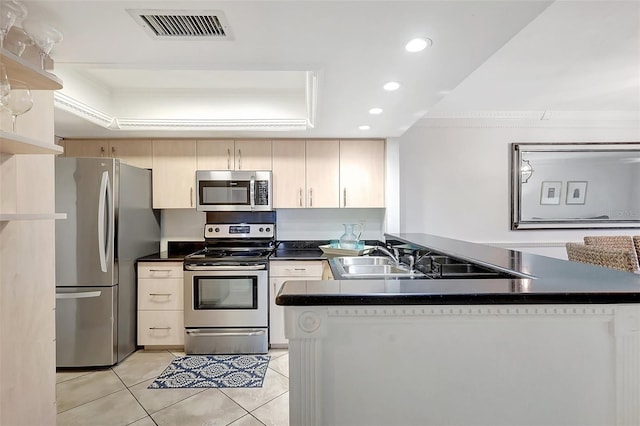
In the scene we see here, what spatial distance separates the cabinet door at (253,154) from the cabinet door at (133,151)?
910 mm

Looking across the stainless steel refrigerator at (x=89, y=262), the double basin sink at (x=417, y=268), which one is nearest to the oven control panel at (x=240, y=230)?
the stainless steel refrigerator at (x=89, y=262)

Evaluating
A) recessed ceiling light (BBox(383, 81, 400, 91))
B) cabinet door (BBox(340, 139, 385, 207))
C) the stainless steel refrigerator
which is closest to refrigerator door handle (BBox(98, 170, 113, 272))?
the stainless steel refrigerator

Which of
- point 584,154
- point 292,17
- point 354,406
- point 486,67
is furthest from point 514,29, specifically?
point 584,154

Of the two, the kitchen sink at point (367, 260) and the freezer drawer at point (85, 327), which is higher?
the kitchen sink at point (367, 260)

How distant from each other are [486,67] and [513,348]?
2262 mm

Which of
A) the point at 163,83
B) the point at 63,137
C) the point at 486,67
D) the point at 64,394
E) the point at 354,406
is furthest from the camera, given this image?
the point at 63,137

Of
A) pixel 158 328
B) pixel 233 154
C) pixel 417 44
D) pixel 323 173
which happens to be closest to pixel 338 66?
pixel 417 44

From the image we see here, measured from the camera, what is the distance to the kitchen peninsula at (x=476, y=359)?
997mm

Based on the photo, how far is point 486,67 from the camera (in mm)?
2426

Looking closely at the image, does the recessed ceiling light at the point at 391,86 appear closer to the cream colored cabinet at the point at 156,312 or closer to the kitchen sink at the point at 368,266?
the kitchen sink at the point at 368,266

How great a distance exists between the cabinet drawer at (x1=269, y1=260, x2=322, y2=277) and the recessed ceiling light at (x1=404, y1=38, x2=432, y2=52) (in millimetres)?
1955

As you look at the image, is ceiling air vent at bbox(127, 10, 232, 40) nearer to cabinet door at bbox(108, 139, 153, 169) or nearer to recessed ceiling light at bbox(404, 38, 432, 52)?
recessed ceiling light at bbox(404, 38, 432, 52)

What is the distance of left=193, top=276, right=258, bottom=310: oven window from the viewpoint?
9.15 feet

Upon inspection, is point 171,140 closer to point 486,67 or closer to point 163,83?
point 163,83
